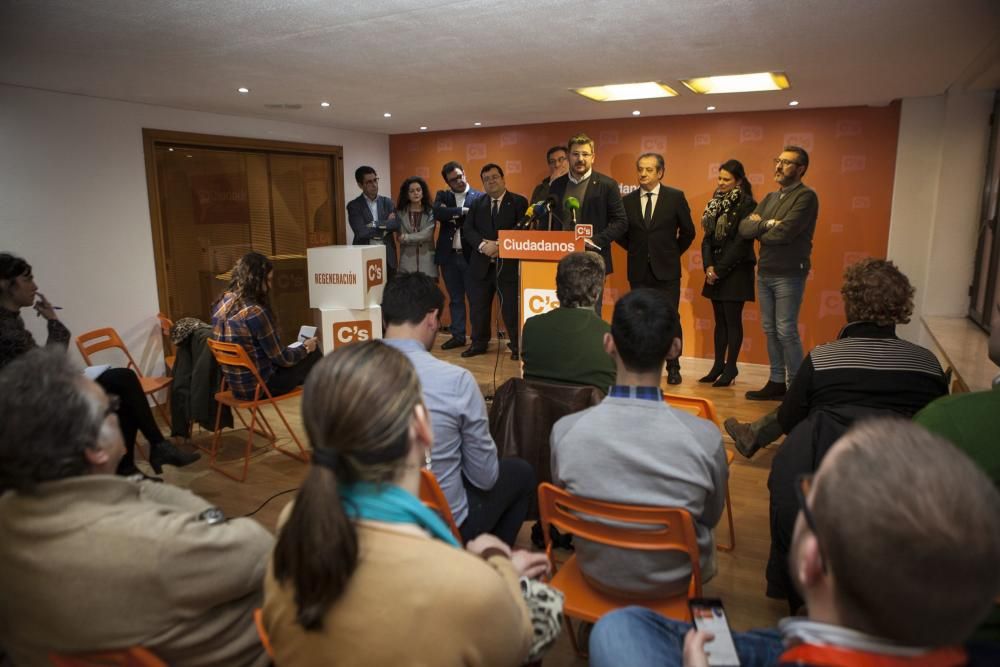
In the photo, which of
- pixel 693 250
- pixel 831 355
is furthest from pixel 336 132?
pixel 831 355

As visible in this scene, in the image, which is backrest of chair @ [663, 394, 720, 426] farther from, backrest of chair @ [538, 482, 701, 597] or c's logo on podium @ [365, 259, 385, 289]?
c's logo on podium @ [365, 259, 385, 289]

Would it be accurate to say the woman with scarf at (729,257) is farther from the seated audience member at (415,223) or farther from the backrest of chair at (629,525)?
the backrest of chair at (629,525)

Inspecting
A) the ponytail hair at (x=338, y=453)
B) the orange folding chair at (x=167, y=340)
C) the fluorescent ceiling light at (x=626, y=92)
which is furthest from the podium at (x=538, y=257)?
the ponytail hair at (x=338, y=453)

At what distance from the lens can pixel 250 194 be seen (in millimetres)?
6285

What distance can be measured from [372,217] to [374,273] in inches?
87.8

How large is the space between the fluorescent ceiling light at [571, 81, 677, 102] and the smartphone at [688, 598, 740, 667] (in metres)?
4.22

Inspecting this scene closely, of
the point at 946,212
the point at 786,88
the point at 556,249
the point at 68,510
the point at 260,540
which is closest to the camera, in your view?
the point at 68,510

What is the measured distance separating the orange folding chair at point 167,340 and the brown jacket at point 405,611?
4064 mm

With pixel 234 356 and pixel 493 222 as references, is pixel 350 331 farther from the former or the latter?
pixel 493 222

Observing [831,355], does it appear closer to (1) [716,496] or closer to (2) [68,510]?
(1) [716,496]

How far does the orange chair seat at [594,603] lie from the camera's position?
1.67m

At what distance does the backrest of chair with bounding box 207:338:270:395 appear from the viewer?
3.46 meters

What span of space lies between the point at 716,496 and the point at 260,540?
1143 mm

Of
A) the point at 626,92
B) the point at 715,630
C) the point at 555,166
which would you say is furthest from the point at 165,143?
the point at 715,630
